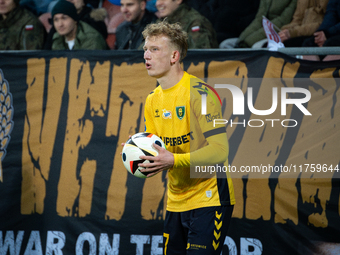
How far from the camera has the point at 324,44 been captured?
190 inches

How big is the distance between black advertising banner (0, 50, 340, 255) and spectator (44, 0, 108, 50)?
132cm

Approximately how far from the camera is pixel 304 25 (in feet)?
17.6

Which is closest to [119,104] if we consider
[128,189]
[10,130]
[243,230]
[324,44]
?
[128,189]

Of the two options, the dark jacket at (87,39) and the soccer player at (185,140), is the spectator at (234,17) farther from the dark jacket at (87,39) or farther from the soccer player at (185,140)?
the soccer player at (185,140)

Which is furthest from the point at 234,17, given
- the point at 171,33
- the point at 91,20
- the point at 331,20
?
the point at 171,33

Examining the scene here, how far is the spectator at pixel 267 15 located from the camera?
18.3 ft

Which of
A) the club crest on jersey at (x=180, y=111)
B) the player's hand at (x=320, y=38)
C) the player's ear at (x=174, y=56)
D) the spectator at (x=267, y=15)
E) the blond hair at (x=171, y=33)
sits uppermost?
the spectator at (x=267, y=15)

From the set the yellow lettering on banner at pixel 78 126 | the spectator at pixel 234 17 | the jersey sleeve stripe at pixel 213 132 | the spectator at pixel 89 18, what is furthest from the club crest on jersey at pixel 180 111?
the spectator at pixel 89 18

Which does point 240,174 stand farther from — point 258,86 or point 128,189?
point 128,189

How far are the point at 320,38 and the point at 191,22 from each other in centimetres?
177

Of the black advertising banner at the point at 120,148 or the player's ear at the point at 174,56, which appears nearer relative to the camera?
the player's ear at the point at 174,56

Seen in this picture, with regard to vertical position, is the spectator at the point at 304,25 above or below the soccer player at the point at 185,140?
above

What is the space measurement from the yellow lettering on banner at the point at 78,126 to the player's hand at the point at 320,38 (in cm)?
285

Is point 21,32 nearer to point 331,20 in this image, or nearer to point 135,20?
point 135,20
